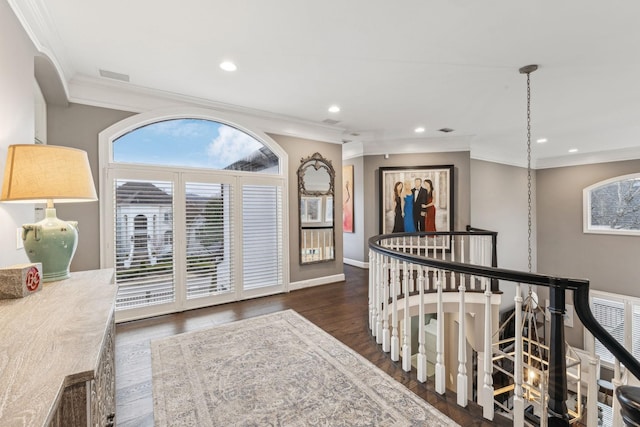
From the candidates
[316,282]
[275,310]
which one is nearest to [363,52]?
[275,310]

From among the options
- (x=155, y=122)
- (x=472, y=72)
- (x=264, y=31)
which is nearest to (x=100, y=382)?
(x=264, y=31)

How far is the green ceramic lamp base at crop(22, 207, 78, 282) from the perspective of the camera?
5.38 feet

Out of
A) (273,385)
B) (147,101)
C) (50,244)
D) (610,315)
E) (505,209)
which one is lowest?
(610,315)

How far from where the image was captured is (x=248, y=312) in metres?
3.61

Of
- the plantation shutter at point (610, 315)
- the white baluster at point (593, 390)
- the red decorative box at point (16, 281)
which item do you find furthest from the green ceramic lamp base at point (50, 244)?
the plantation shutter at point (610, 315)

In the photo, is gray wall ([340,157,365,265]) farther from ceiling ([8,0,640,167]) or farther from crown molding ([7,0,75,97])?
crown molding ([7,0,75,97])

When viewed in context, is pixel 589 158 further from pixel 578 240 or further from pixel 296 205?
pixel 296 205

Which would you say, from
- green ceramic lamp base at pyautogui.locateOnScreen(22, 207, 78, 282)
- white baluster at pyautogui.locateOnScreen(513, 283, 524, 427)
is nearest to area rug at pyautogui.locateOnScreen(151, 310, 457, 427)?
white baluster at pyautogui.locateOnScreen(513, 283, 524, 427)

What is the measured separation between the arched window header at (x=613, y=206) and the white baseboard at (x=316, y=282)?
6863mm

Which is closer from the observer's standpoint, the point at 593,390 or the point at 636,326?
the point at 593,390

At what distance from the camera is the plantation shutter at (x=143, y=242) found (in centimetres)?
329

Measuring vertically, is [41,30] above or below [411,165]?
above

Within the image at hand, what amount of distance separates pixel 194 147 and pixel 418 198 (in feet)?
14.3

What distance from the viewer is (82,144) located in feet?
10.3
